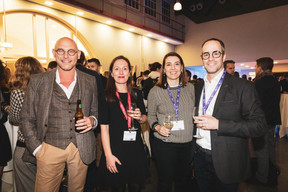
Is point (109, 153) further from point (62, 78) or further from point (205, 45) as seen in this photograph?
point (205, 45)

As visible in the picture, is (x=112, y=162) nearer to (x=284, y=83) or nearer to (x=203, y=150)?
(x=203, y=150)

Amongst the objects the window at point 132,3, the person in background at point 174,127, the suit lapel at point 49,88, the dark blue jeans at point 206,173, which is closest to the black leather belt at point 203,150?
the dark blue jeans at point 206,173

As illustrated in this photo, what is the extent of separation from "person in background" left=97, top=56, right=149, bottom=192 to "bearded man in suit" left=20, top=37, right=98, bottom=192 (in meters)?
0.19

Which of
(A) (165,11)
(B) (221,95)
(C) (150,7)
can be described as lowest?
(B) (221,95)

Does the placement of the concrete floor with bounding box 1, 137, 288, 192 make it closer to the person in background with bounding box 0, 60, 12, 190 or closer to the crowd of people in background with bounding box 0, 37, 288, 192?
the person in background with bounding box 0, 60, 12, 190

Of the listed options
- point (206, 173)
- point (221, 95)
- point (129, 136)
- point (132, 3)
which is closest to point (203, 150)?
point (206, 173)

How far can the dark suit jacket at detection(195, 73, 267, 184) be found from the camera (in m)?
1.45

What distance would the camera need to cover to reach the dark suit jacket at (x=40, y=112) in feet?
5.34

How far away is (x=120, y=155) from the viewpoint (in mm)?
1782

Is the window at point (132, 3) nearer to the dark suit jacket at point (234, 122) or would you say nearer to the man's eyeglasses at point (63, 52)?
the man's eyeglasses at point (63, 52)

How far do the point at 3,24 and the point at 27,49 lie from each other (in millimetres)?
1034

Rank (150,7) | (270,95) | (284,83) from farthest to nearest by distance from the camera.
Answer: (150,7), (284,83), (270,95)

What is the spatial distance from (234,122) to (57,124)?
1630 mm

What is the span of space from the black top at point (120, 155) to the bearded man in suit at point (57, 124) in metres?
0.19
